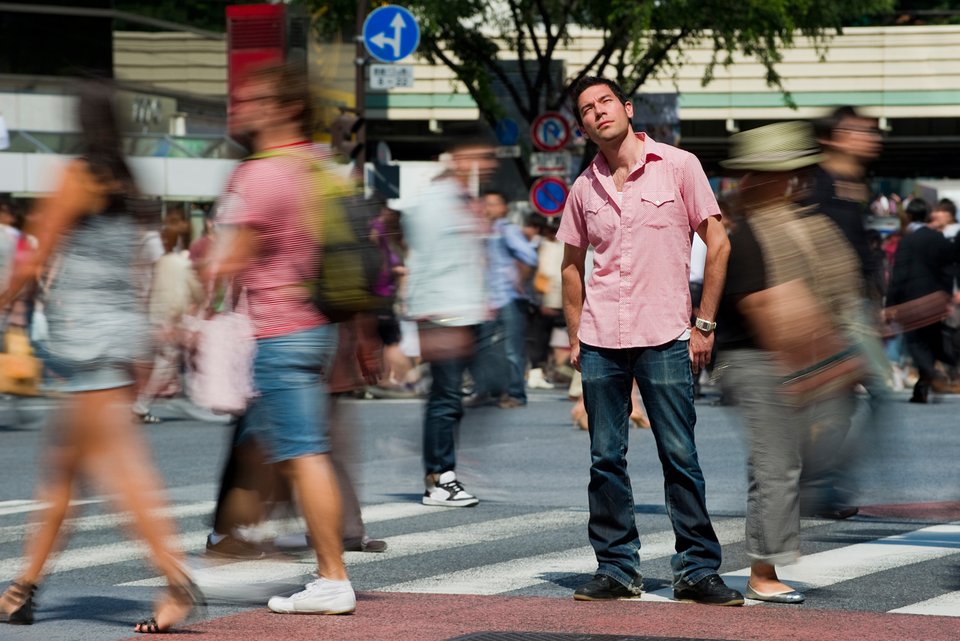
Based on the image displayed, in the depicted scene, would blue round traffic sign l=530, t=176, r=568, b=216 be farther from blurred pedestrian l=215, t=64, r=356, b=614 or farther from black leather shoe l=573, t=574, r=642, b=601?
blurred pedestrian l=215, t=64, r=356, b=614

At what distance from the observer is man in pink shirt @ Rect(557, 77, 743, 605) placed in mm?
6297

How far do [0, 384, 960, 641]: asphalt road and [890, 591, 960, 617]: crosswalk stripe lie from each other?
0.6 inches

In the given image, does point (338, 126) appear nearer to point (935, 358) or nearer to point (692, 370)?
point (935, 358)

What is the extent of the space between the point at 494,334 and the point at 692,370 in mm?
2742

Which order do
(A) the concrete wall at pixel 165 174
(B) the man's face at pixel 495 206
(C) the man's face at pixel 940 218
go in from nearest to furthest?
1. (B) the man's face at pixel 495 206
2. (C) the man's face at pixel 940 218
3. (A) the concrete wall at pixel 165 174

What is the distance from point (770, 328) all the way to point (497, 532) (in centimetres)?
252

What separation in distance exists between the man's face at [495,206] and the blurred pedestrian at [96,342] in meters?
7.00

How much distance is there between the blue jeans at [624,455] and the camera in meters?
6.29

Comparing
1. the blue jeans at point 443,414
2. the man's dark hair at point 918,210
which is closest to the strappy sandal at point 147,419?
the blue jeans at point 443,414

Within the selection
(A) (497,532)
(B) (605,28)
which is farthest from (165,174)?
(A) (497,532)

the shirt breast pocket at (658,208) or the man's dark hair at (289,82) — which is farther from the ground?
the man's dark hair at (289,82)

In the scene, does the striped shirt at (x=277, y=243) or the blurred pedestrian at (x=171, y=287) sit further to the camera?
the blurred pedestrian at (x=171, y=287)

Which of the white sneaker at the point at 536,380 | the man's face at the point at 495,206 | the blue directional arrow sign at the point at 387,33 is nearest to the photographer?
the man's face at the point at 495,206

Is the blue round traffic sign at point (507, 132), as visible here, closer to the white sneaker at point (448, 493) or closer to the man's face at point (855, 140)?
the white sneaker at point (448, 493)
